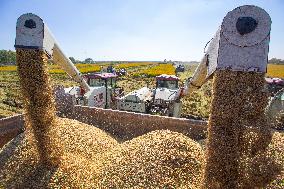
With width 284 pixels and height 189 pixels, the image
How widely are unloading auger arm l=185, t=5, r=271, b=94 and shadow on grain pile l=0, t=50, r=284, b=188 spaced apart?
260 cm

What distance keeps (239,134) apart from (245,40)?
48.9 inches

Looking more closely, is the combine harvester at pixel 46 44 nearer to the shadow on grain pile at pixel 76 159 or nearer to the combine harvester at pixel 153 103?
the shadow on grain pile at pixel 76 159

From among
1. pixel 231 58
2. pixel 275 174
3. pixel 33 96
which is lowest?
pixel 275 174

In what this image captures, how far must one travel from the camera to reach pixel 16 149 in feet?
24.8

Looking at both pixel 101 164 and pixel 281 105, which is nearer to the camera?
pixel 101 164

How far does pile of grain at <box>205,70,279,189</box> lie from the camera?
11.8 feet

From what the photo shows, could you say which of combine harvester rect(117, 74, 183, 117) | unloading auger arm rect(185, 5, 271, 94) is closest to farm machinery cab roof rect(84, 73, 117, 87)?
combine harvester rect(117, 74, 183, 117)

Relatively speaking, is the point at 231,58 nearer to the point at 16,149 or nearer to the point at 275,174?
the point at 275,174

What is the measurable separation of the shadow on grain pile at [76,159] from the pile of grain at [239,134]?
1642 millimetres

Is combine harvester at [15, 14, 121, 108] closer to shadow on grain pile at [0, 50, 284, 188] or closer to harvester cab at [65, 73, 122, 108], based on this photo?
harvester cab at [65, 73, 122, 108]

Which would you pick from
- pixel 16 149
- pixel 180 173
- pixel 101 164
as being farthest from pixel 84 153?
pixel 180 173

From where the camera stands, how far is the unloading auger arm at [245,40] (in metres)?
3.34

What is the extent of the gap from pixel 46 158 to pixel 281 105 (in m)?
7.91

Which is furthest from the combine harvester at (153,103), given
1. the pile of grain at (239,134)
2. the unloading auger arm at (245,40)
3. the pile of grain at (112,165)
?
the unloading auger arm at (245,40)
